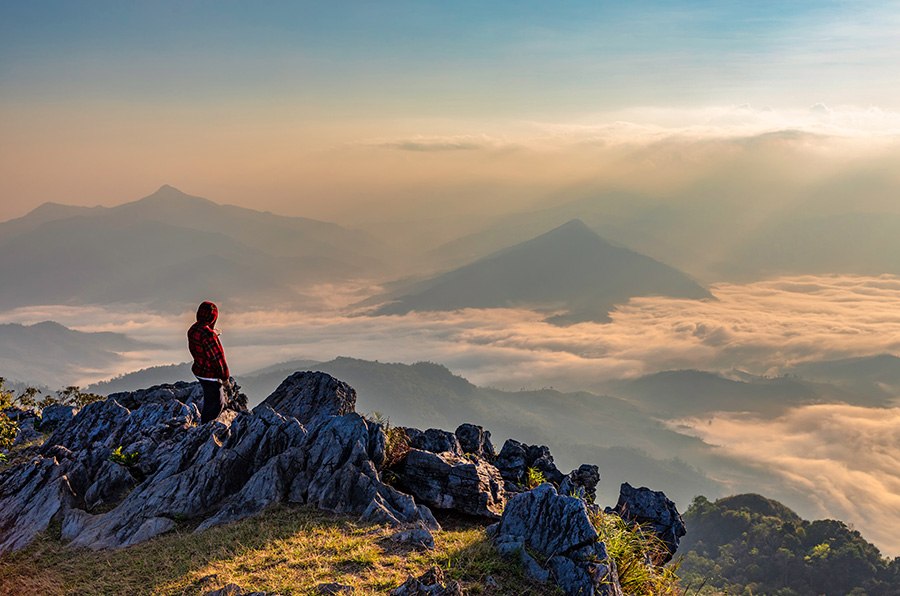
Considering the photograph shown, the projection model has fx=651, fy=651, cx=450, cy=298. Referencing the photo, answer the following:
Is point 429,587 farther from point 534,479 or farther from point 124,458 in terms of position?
point 124,458

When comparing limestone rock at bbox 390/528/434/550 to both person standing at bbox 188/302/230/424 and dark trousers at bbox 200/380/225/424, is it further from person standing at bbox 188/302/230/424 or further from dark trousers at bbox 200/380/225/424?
dark trousers at bbox 200/380/225/424

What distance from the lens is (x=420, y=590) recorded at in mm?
11969

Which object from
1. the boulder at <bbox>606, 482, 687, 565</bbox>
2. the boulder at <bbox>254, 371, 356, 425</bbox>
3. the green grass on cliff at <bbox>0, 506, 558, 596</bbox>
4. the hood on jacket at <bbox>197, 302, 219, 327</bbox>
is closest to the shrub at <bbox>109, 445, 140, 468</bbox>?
the green grass on cliff at <bbox>0, 506, 558, 596</bbox>

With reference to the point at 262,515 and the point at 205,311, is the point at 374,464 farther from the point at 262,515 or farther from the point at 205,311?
the point at 205,311

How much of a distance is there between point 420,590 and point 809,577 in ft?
411

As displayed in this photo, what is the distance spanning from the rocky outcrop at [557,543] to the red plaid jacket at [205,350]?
41.3 ft

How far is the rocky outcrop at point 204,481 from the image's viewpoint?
59.6 feet

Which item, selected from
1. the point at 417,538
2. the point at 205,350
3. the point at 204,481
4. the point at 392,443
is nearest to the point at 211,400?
the point at 205,350

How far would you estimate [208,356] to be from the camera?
22938 millimetres

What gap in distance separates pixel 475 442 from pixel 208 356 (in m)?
12.2

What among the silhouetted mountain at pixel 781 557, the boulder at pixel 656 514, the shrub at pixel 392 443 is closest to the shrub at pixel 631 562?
the boulder at pixel 656 514

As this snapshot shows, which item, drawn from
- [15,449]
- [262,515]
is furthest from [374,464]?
[15,449]

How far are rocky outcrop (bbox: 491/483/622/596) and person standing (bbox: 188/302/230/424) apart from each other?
41.4 feet

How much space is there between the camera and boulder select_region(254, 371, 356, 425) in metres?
26.5
